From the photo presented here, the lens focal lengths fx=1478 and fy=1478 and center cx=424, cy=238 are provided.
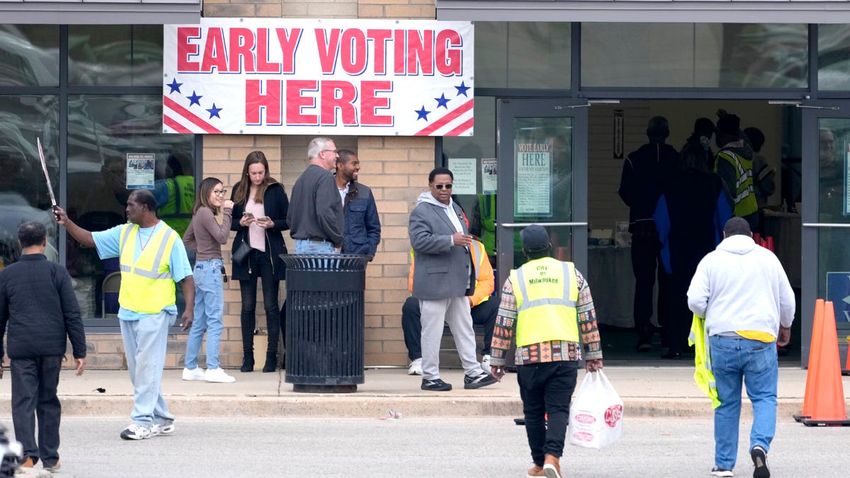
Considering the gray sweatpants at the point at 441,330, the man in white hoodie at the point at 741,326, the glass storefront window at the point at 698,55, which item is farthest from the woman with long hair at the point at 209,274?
the man in white hoodie at the point at 741,326

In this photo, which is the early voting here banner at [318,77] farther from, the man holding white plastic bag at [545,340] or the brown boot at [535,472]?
the brown boot at [535,472]

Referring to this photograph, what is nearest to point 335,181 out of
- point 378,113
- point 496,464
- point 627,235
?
point 378,113

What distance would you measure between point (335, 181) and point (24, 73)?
328 centimetres

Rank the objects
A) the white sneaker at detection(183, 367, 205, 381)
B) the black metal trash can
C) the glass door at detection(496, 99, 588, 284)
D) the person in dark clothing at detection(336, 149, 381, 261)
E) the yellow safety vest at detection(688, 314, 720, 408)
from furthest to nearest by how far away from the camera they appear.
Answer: the glass door at detection(496, 99, 588, 284) < the person in dark clothing at detection(336, 149, 381, 261) < the white sneaker at detection(183, 367, 205, 381) < the black metal trash can < the yellow safety vest at detection(688, 314, 720, 408)

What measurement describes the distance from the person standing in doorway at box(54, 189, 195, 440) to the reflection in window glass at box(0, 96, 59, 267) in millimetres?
3679

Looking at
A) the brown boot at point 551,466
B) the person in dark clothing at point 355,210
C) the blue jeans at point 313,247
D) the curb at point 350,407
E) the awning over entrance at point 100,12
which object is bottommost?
the curb at point 350,407

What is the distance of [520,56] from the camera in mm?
14133

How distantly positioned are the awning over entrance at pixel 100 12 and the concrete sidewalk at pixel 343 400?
123 inches

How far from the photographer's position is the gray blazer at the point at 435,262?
12281 millimetres

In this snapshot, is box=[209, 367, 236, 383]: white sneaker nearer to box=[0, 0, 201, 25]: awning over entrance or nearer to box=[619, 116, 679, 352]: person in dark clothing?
box=[0, 0, 201, 25]: awning over entrance

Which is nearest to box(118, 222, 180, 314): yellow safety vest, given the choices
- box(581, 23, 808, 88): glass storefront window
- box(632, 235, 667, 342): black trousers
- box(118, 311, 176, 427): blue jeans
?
box(118, 311, 176, 427): blue jeans

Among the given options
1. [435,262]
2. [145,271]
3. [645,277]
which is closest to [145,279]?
[145,271]

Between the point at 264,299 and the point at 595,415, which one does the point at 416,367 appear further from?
the point at 595,415

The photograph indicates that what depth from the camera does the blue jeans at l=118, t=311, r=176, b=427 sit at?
410 inches
